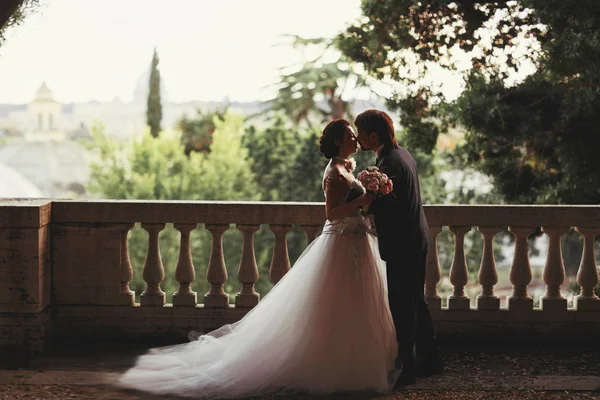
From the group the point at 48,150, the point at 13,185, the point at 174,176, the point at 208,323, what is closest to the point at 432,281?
the point at 208,323

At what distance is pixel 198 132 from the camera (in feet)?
157

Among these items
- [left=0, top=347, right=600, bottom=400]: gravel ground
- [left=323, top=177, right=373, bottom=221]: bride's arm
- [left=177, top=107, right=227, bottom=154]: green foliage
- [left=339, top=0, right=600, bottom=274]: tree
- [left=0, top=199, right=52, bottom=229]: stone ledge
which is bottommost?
[left=0, top=347, right=600, bottom=400]: gravel ground

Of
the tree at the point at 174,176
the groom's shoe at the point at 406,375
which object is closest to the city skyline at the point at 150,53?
the tree at the point at 174,176

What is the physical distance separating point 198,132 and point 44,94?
1839cm

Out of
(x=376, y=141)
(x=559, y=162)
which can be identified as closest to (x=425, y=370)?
(x=376, y=141)

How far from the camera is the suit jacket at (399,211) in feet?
14.8

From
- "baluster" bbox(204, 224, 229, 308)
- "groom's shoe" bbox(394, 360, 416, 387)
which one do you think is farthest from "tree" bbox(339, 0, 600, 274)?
"groom's shoe" bbox(394, 360, 416, 387)

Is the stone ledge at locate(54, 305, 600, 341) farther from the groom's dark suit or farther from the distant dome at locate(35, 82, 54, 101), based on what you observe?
the distant dome at locate(35, 82, 54, 101)

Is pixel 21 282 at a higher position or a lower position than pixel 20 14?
lower

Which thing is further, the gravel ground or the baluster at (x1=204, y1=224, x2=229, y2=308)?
the baluster at (x1=204, y1=224, x2=229, y2=308)

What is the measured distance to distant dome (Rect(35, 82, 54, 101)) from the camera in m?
59.7

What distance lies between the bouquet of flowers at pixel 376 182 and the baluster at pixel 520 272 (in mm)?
1535

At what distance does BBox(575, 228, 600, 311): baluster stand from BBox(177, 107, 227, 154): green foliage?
42981 mm

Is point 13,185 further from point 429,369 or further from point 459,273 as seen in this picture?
point 429,369
